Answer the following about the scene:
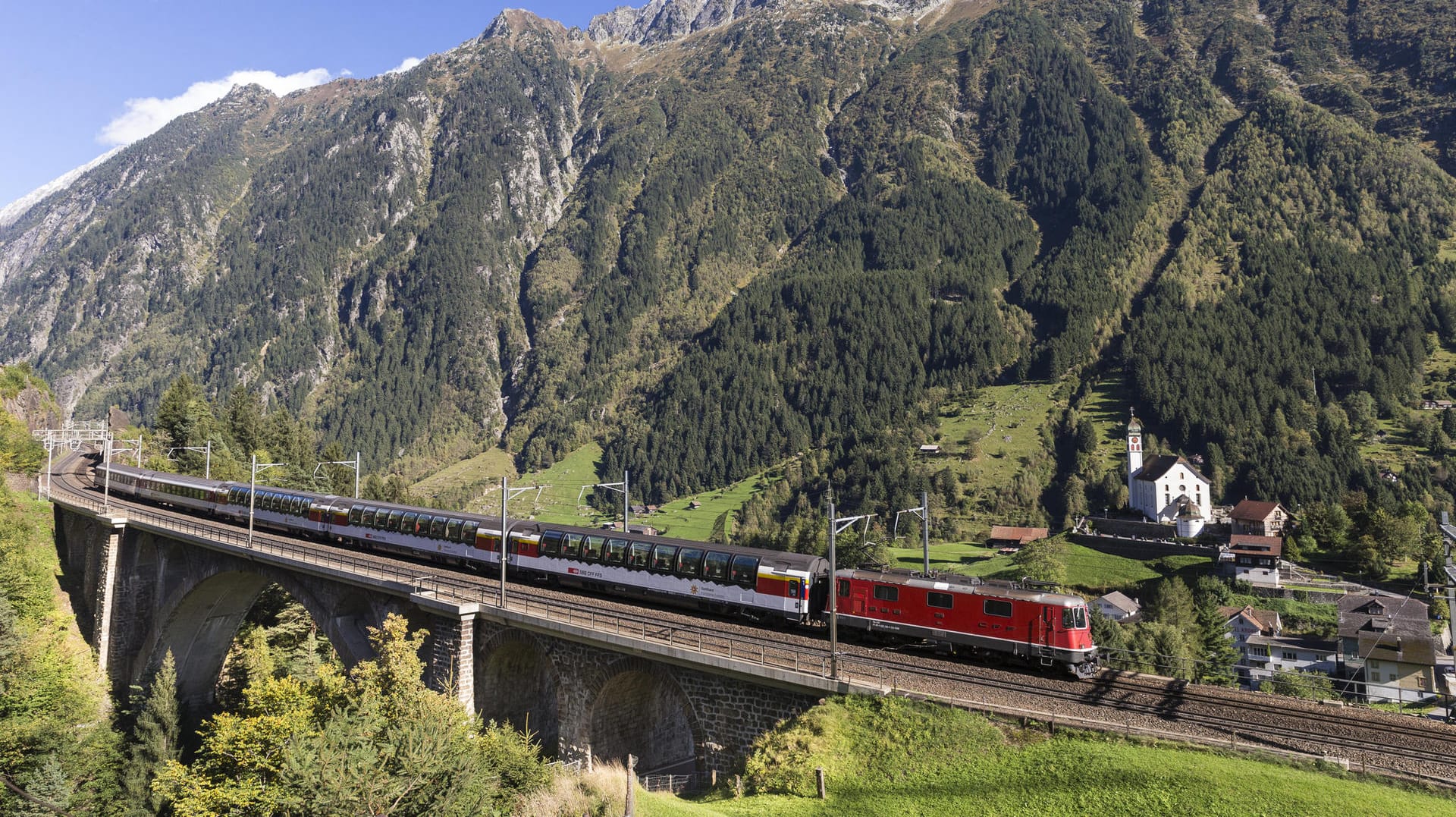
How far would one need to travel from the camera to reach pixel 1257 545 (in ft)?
339

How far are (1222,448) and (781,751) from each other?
172229mm

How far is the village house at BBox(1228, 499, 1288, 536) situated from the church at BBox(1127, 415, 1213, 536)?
557 centimetres

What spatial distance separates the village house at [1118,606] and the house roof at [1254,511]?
132 feet

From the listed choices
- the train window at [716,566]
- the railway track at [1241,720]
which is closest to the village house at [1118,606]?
the train window at [716,566]

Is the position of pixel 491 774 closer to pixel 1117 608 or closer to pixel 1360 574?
pixel 1117 608

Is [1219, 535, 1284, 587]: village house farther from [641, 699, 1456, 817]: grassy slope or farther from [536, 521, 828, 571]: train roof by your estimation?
[641, 699, 1456, 817]: grassy slope

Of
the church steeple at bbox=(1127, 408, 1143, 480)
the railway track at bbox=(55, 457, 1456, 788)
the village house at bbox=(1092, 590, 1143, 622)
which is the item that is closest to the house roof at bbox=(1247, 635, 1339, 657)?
the village house at bbox=(1092, 590, 1143, 622)

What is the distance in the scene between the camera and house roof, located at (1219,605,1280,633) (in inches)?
3258

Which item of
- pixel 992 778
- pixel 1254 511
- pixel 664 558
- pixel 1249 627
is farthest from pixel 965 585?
pixel 1254 511

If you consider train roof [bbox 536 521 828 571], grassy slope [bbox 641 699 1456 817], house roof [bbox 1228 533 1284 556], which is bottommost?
house roof [bbox 1228 533 1284 556]

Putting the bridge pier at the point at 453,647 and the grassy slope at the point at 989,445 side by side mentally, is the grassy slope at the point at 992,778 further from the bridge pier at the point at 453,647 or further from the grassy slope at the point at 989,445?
the grassy slope at the point at 989,445

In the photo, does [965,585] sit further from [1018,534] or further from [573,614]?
[1018,534]

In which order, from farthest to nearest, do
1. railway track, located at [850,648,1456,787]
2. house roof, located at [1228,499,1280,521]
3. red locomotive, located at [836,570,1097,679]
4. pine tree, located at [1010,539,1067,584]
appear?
house roof, located at [1228,499,1280,521] → pine tree, located at [1010,539,1067,584] → red locomotive, located at [836,570,1097,679] → railway track, located at [850,648,1456,787]

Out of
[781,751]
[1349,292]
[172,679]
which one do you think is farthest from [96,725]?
[1349,292]
